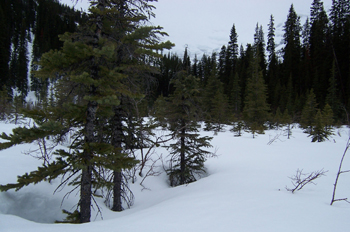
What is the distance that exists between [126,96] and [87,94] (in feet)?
6.76

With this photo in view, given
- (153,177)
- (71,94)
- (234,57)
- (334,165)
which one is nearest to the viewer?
(71,94)

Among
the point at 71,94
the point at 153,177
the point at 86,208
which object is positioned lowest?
the point at 153,177

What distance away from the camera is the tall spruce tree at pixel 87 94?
3881mm

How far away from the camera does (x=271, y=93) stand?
44.9 meters

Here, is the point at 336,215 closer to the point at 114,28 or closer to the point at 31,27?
the point at 114,28

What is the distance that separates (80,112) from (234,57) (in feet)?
194

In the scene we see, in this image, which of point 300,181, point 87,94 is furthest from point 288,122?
point 87,94

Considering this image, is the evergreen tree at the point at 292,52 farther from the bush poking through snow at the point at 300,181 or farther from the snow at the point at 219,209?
the snow at the point at 219,209

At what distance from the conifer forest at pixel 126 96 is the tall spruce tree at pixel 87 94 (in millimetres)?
27

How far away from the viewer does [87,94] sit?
183 inches

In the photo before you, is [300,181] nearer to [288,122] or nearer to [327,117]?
[288,122]

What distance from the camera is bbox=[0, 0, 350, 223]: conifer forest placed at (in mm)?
4180

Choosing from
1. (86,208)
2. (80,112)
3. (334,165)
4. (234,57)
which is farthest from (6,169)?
A: (234,57)

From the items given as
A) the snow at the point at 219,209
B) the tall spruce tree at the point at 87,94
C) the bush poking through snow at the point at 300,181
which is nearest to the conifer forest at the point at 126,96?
the tall spruce tree at the point at 87,94
